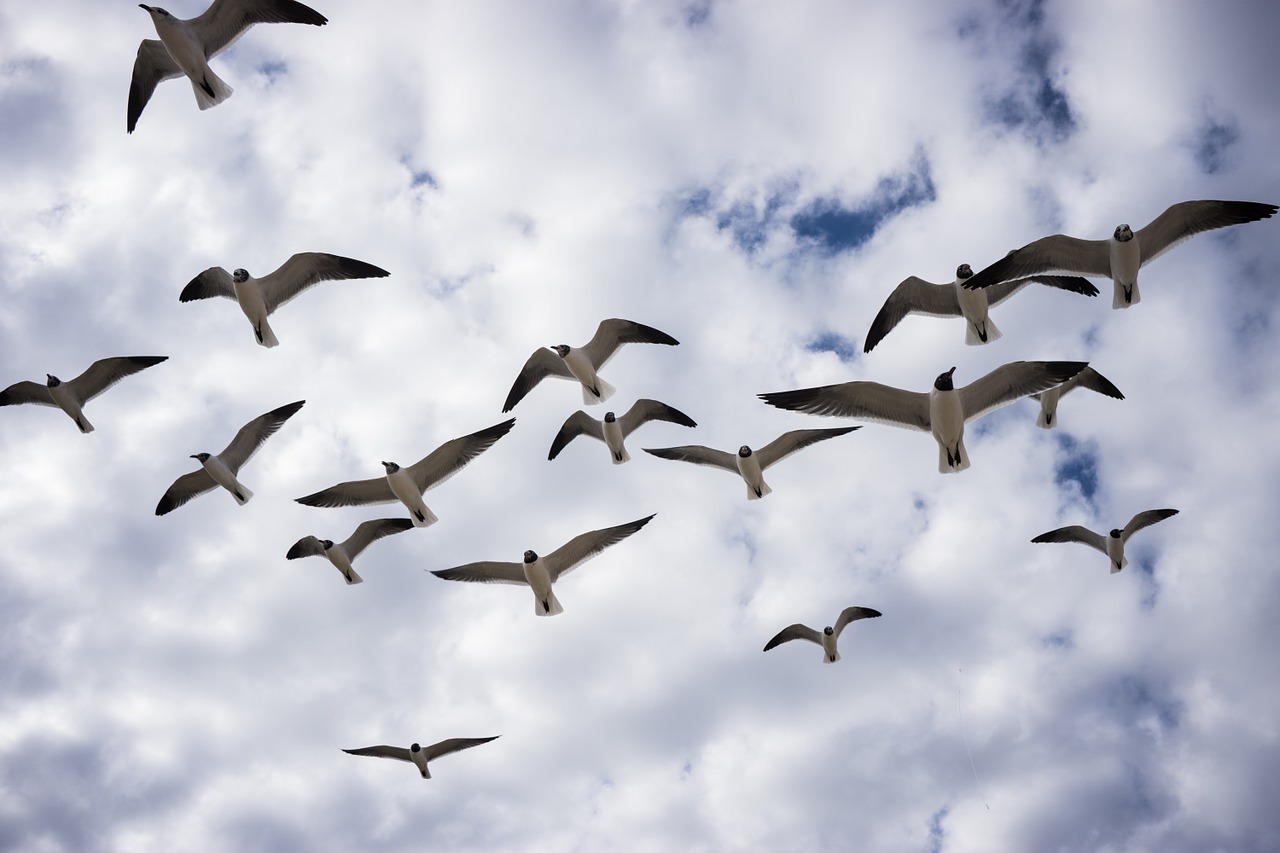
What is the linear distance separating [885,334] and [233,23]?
39.4ft

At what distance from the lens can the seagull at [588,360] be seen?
20719mm

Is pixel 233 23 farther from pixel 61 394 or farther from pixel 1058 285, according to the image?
pixel 1058 285

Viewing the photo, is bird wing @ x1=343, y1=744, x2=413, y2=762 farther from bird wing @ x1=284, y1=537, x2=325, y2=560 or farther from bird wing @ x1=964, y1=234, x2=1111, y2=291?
bird wing @ x1=964, y1=234, x2=1111, y2=291

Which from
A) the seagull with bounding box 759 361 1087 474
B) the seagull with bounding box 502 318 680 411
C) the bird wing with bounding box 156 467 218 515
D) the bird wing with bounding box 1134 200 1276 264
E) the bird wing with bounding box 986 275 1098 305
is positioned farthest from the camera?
the bird wing with bounding box 156 467 218 515

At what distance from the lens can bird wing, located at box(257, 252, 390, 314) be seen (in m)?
19.6

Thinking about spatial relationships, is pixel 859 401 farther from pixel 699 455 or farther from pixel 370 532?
pixel 370 532

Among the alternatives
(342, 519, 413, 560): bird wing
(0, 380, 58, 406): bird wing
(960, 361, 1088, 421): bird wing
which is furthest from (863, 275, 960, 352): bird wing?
(0, 380, 58, 406): bird wing

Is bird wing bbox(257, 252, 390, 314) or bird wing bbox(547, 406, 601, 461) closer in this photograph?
bird wing bbox(257, 252, 390, 314)

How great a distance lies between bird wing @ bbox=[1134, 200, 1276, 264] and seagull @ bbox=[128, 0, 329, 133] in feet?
43.0

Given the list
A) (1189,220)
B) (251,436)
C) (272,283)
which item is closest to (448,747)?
(251,436)

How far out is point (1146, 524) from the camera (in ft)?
78.7

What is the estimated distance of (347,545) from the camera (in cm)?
2297

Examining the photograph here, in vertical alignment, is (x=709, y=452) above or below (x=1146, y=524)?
below

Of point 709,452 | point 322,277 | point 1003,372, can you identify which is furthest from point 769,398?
point 322,277
